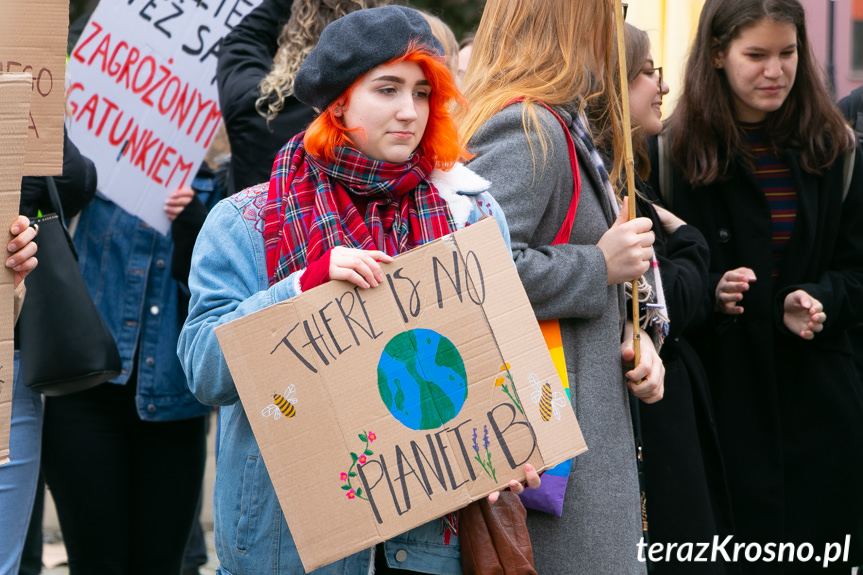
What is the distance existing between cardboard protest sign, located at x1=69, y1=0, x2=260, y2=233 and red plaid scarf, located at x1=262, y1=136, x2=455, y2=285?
1.42m

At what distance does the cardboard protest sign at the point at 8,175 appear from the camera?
2.01m

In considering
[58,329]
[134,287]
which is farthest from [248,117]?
[58,329]

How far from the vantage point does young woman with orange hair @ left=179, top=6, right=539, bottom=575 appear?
205 cm

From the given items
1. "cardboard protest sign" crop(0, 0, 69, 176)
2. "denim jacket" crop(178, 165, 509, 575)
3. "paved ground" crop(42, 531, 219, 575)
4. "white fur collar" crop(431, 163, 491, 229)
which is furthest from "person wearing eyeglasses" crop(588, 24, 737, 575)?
"paved ground" crop(42, 531, 219, 575)

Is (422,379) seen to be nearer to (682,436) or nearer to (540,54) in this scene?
(540,54)

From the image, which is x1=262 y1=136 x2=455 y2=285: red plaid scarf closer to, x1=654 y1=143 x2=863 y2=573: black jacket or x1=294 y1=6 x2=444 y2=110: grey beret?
x1=294 y1=6 x2=444 y2=110: grey beret

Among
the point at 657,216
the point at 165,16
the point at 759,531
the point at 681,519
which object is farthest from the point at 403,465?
the point at 165,16

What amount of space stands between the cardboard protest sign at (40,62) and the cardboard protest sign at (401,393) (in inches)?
32.6

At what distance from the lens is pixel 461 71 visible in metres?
→ 4.57

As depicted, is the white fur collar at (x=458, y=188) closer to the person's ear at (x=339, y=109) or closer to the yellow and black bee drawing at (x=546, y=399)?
the person's ear at (x=339, y=109)

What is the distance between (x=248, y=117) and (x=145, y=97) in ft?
1.27

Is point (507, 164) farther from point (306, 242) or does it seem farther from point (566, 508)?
point (566, 508)

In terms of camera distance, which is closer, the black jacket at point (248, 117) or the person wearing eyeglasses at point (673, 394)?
the person wearing eyeglasses at point (673, 394)

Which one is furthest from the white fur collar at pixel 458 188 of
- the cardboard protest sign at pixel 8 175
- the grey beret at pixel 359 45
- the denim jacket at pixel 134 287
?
the denim jacket at pixel 134 287
